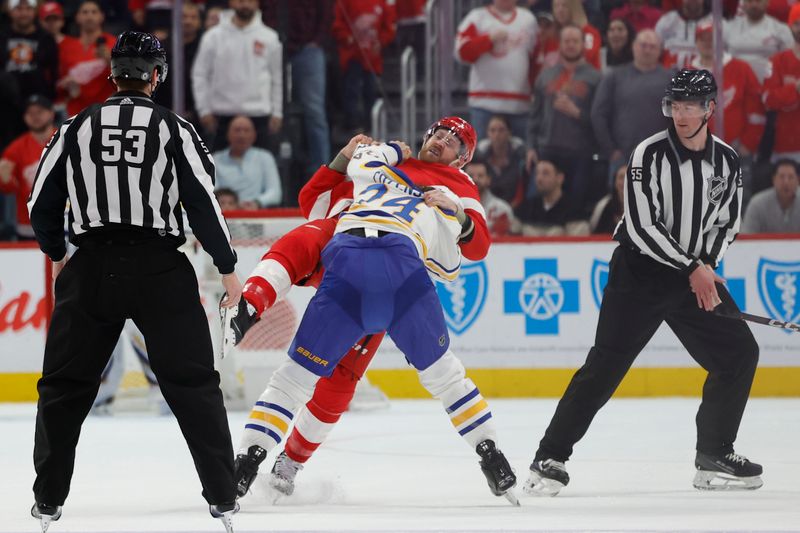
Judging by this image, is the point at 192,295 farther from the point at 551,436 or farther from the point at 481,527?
the point at 551,436

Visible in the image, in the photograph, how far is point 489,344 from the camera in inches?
324

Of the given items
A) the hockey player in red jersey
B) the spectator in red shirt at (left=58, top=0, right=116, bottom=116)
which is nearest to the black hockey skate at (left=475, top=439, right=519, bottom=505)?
the hockey player in red jersey

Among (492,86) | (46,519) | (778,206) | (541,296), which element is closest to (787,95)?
(778,206)

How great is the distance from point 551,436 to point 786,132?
4362 millimetres

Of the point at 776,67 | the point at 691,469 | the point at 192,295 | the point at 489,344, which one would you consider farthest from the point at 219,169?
the point at 192,295

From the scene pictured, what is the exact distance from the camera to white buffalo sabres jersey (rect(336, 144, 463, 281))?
4.43 metres

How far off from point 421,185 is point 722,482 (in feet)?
5.06

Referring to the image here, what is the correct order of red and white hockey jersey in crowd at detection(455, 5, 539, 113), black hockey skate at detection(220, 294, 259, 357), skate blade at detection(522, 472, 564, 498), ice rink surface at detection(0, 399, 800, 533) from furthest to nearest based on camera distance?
red and white hockey jersey in crowd at detection(455, 5, 539, 113)
skate blade at detection(522, 472, 564, 498)
black hockey skate at detection(220, 294, 259, 357)
ice rink surface at detection(0, 399, 800, 533)

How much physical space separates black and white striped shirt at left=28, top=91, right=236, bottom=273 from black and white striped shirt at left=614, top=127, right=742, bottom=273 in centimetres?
172

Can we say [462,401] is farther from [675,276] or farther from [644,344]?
[675,276]

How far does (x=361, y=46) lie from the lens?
9219 millimetres

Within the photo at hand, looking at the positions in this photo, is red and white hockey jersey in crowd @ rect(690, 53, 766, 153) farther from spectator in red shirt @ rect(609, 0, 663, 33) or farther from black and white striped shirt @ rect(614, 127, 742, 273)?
black and white striped shirt @ rect(614, 127, 742, 273)

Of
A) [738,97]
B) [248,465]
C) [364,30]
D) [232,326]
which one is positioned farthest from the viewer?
[364,30]

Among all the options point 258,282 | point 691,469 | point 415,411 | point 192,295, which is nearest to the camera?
point 192,295
